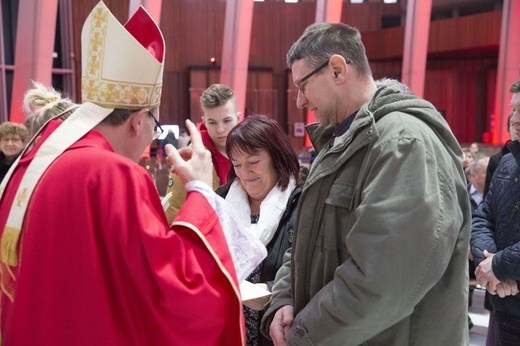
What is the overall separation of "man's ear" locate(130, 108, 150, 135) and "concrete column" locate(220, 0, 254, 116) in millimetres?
9030

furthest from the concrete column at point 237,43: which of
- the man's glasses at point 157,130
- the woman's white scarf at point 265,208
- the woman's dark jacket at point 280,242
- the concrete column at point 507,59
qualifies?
the man's glasses at point 157,130

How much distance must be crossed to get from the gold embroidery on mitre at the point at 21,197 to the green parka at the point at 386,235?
2.52ft

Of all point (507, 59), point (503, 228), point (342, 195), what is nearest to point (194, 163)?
point (342, 195)

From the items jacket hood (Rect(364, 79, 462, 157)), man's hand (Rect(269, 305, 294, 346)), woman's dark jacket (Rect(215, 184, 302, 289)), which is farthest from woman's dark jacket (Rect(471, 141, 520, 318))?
man's hand (Rect(269, 305, 294, 346))

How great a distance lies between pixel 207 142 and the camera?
3721 millimetres

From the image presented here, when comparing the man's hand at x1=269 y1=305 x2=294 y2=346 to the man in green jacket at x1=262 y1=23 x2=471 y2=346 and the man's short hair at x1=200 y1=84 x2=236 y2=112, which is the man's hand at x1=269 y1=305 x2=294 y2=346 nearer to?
the man in green jacket at x1=262 y1=23 x2=471 y2=346

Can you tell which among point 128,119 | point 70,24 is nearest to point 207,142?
point 128,119

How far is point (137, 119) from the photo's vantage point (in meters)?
1.65

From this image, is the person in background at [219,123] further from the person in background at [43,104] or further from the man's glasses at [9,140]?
the man's glasses at [9,140]

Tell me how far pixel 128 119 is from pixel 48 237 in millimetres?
405

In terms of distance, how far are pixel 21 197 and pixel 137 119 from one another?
38 centimetres

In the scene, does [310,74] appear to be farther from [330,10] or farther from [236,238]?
[330,10]

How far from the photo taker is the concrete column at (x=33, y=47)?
786cm

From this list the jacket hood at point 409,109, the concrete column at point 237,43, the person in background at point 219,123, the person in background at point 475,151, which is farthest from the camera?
the concrete column at point 237,43
